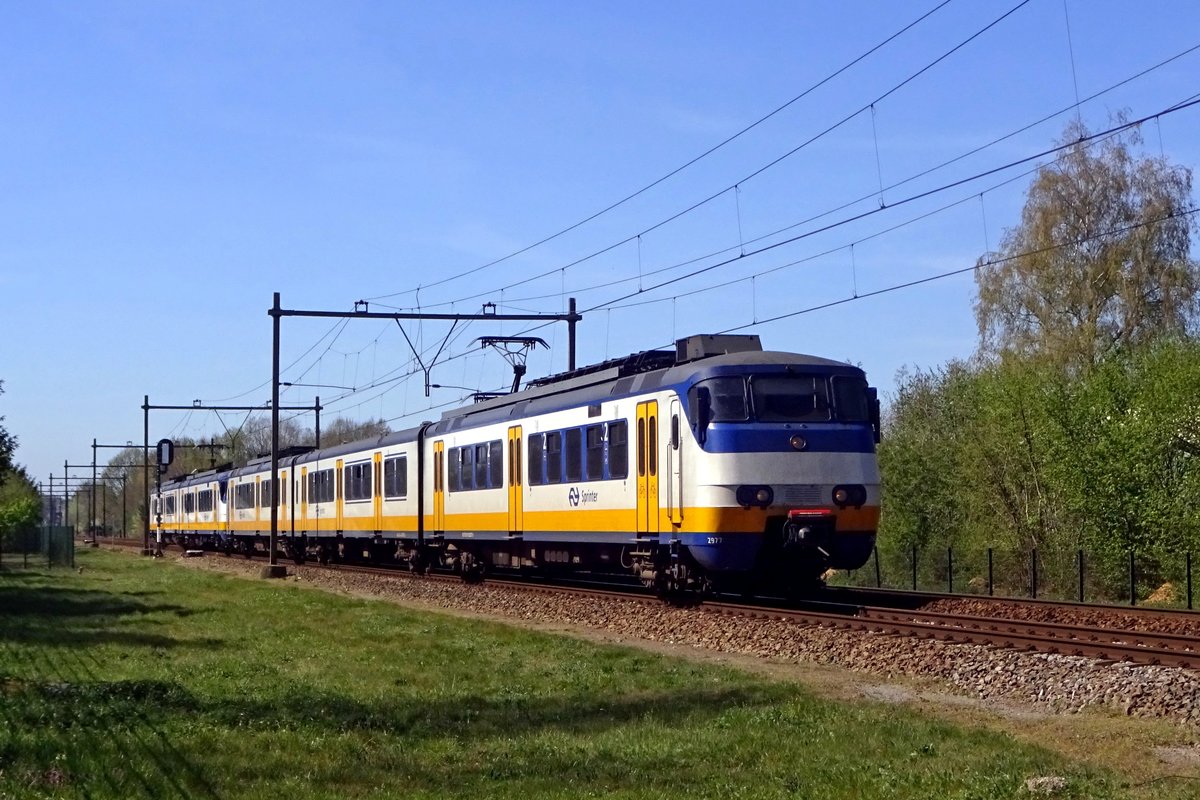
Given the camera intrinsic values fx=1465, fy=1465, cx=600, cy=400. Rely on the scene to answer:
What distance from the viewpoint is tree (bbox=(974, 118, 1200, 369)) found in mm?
46062

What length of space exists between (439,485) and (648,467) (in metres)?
11.6

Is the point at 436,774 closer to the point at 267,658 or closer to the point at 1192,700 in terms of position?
the point at 1192,700

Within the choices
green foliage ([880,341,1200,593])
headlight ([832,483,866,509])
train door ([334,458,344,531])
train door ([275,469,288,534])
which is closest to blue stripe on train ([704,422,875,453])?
headlight ([832,483,866,509])

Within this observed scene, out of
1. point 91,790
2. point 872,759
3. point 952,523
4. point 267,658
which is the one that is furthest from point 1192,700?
point 952,523

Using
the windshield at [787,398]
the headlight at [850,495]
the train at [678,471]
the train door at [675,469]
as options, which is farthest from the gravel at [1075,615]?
the train door at [675,469]

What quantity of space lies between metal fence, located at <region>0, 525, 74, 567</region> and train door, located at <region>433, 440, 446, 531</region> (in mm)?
19001

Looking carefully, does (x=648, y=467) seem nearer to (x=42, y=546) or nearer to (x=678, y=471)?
(x=678, y=471)

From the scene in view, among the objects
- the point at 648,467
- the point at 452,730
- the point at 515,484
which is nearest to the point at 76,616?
the point at 515,484

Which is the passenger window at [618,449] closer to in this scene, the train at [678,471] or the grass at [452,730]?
the train at [678,471]

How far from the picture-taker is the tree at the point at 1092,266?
46062 mm

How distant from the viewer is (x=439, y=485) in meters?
32.2

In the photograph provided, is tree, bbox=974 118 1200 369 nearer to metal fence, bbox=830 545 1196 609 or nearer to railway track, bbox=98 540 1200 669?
metal fence, bbox=830 545 1196 609

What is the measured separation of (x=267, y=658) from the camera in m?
16.7

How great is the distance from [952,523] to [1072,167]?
14.3m
